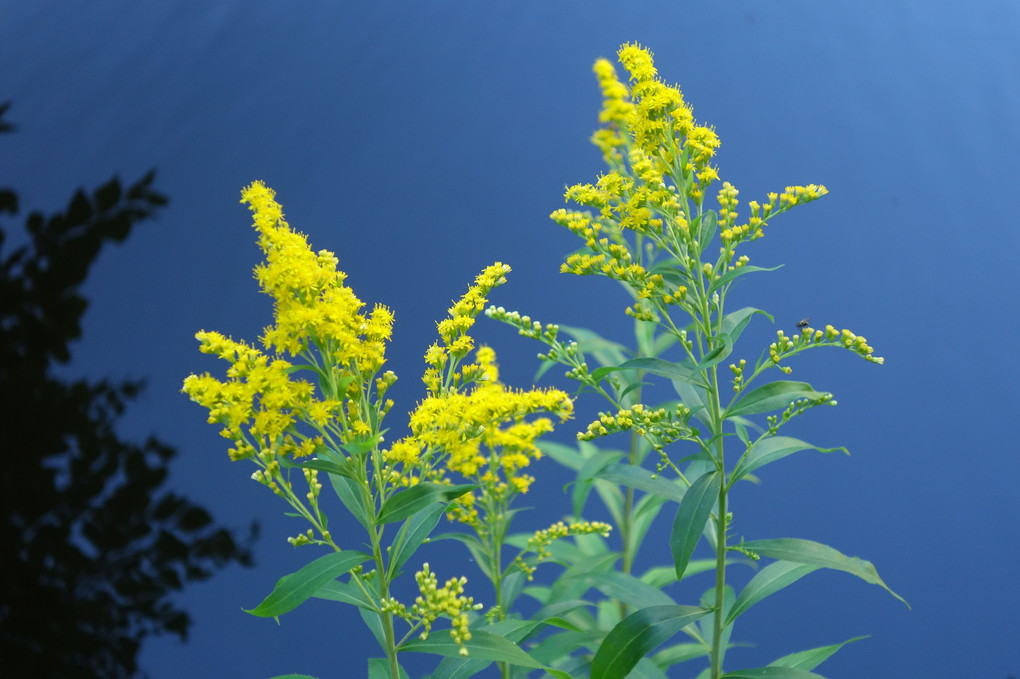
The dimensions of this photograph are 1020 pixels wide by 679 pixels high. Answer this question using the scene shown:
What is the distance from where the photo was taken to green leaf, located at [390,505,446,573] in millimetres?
1048

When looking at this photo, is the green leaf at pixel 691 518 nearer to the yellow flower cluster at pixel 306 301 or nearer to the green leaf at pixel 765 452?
the green leaf at pixel 765 452

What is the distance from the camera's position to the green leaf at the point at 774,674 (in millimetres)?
1096

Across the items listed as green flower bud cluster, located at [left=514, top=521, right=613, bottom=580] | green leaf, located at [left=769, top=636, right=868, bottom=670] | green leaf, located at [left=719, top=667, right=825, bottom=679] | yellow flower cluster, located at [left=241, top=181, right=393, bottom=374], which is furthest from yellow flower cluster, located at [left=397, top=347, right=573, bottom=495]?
green leaf, located at [left=769, top=636, right=868, bottom=670]

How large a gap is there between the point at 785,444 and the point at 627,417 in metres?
0.24

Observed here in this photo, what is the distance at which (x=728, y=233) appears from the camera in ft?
3.58

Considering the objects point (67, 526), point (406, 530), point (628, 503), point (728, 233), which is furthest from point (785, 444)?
point (67, 526)

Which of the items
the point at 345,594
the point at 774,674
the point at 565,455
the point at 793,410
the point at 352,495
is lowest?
the point at 774,674

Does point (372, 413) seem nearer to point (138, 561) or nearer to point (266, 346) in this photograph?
point (266, 346)

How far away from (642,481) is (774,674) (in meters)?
0.32

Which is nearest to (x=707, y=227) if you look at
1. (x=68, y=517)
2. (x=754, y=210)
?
(x=754, y=210)

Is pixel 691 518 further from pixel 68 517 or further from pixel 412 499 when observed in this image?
pixel 68 517

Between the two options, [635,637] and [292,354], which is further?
[635,637]

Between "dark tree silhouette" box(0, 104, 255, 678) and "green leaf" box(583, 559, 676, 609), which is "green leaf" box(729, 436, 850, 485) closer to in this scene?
"green leaf" box(583, 559, 676, 609)

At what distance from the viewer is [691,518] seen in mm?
1028
